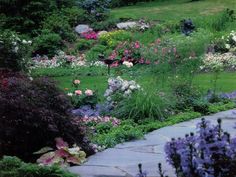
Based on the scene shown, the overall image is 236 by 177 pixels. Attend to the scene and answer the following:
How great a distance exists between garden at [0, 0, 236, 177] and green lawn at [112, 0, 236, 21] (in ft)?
7.98

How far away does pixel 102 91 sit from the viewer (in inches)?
518

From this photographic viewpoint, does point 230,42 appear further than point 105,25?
No

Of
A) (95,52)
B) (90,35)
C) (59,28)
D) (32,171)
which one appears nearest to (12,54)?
(32,171)

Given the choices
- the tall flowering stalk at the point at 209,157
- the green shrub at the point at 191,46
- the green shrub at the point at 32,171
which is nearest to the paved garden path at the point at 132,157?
the green shrub at the point at 32,171

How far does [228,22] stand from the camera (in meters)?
22.3

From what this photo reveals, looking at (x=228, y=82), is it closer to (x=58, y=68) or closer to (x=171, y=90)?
(x=171, y=90)

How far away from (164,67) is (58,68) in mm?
6632

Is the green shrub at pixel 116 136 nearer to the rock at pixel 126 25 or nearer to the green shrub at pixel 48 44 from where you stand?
the green shrub at pixel 48 44

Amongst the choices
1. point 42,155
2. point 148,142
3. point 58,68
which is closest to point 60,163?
point 42,155

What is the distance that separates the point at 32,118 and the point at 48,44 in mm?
12763

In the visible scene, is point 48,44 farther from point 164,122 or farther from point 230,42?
point 164,122

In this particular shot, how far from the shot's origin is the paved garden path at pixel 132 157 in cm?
644

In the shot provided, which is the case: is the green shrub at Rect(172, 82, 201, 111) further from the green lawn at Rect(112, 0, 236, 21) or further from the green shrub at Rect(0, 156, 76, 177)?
the green lawn at Rect(112, 0, 236, 21)

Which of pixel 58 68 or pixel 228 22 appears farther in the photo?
pixel 228 22
